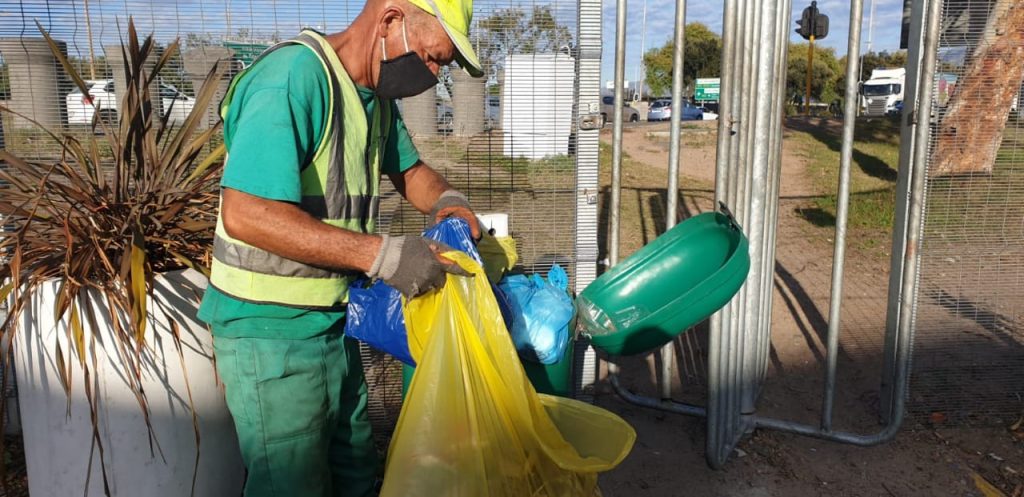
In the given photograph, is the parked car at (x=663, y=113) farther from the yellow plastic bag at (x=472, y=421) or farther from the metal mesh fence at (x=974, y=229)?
the yellow plastic bag at (x=472, y=421)

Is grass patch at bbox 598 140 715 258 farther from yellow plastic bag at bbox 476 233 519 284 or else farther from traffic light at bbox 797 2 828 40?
yellow plastic bag at bbox 476 233 519 284

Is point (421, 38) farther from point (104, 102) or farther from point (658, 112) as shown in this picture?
point (658, 112)

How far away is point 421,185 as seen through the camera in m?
2.74

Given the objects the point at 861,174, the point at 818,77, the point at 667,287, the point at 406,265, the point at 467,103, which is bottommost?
the point at 861,174

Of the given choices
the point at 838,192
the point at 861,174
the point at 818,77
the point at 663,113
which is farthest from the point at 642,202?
the point at 818,77

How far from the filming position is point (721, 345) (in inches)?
133

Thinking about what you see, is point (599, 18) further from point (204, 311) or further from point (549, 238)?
point (204, 311)

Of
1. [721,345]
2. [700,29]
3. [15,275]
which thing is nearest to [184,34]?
[15,275]

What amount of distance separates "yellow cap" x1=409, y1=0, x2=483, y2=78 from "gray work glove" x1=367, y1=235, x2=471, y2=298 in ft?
1.76

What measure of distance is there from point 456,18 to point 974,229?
2.88m

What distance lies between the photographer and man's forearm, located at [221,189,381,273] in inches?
72.9

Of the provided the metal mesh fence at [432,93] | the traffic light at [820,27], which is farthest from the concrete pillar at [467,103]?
the traffic light at [820,27]

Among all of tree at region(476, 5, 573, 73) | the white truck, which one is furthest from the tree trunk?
the white truck

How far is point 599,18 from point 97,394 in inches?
96.4
